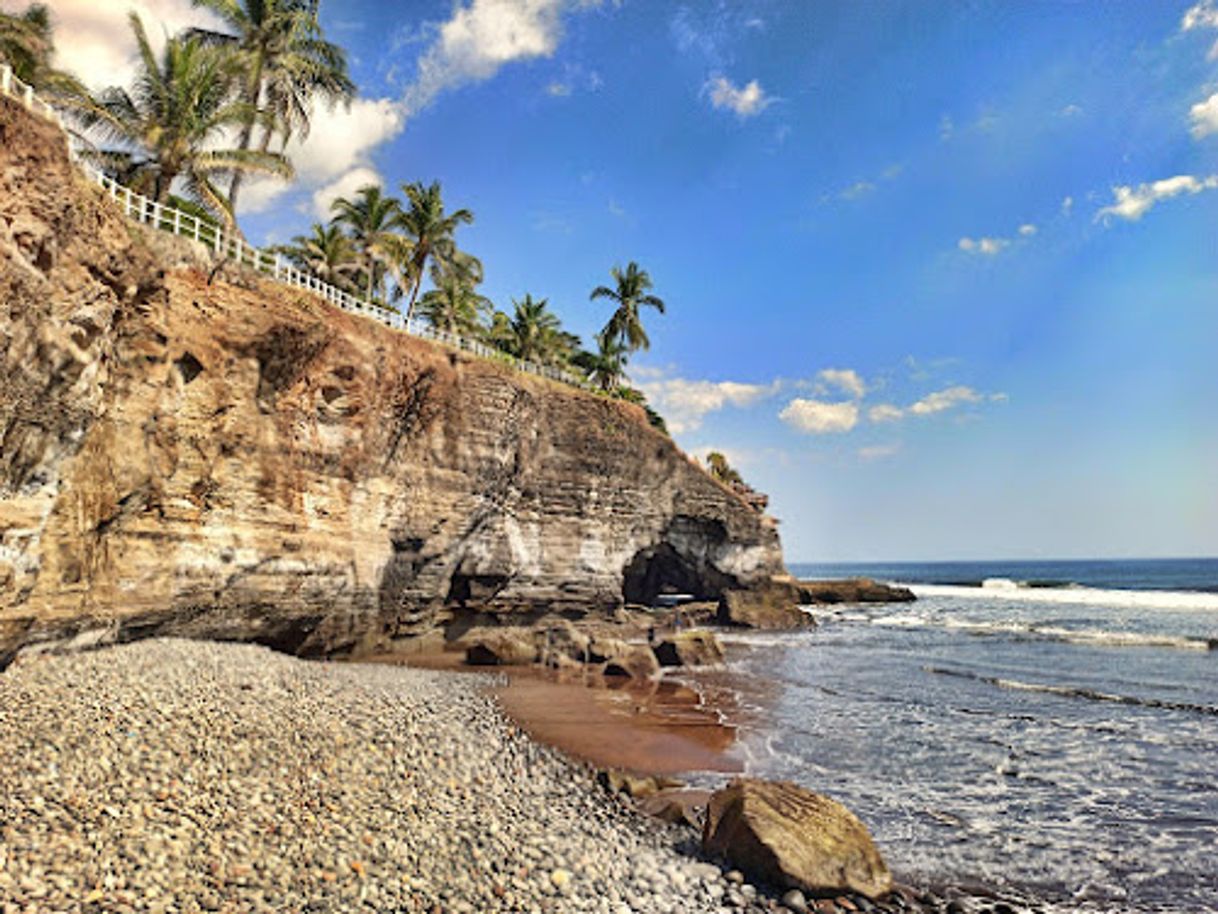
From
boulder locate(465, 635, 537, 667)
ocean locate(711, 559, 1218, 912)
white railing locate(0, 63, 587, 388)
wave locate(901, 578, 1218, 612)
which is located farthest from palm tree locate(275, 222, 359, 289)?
wave locate(901, 578, 1218, 612)

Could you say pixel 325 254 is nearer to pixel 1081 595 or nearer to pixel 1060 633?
pixel 1060 633

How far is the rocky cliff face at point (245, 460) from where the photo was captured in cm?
1152

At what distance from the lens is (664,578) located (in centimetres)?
5141

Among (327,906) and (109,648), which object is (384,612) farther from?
(327,906)

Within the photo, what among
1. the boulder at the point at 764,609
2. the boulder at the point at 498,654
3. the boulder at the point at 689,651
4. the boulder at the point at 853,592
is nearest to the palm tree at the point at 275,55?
the boulder at the point at 498,654

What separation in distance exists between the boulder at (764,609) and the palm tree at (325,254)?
32890mm

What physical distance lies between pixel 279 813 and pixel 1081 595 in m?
83.9

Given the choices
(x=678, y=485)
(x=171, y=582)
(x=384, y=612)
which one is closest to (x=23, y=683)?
(x=171, y=582)

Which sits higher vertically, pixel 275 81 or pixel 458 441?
pixel 275 81

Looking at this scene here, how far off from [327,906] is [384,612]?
1878 centimetres

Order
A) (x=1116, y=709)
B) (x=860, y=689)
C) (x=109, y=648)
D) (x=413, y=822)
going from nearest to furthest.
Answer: (x=413, y=822) → (x=109, y=648) → (x=1116, y=709) → (x=860, y=689)

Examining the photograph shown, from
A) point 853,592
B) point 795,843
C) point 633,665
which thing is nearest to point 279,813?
point 795,843

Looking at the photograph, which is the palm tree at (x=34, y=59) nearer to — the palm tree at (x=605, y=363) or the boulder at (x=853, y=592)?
the palm tree at (x=605, y=363)

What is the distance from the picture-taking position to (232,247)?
21.3m
